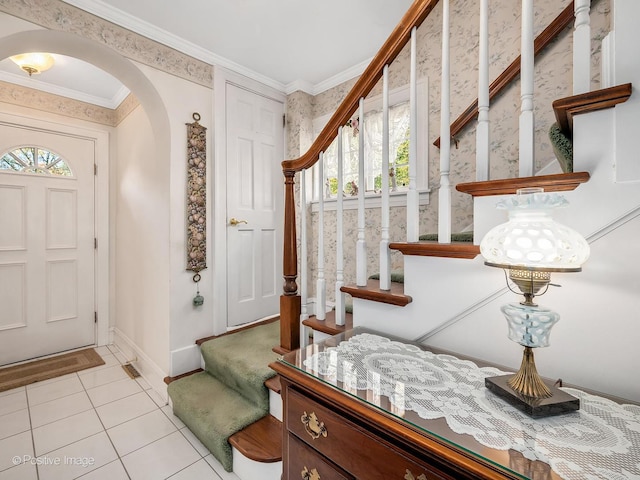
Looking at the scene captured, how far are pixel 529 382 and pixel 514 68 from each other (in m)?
1.77

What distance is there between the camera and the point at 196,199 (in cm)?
221

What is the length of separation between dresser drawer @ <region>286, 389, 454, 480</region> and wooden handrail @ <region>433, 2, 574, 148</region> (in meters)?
1.84

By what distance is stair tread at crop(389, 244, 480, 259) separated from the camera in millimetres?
916

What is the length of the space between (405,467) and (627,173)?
0.86 metres

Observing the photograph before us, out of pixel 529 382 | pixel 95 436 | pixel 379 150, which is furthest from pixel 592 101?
pixel 95 436

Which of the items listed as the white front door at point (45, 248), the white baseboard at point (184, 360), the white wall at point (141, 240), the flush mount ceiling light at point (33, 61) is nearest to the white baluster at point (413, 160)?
the white wall at point (141, 240)

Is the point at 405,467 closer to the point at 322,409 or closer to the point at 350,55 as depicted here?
the point at 322,409

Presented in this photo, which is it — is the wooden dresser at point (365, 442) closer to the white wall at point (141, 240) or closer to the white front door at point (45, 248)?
the white wall at point (141, 240)

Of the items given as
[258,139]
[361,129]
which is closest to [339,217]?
[361,129]

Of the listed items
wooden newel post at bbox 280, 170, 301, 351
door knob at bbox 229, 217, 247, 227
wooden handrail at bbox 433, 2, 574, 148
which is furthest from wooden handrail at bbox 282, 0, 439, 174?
door knob at bbox 229, 217, 247, 227

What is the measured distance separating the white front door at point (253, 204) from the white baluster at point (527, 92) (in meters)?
2.07

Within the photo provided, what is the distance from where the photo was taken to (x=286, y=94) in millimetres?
2863

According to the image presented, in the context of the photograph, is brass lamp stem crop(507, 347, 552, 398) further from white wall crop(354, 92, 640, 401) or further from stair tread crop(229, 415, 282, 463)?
stair tread crop(229, 415, 282, 463)

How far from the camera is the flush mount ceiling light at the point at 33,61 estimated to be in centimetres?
214
